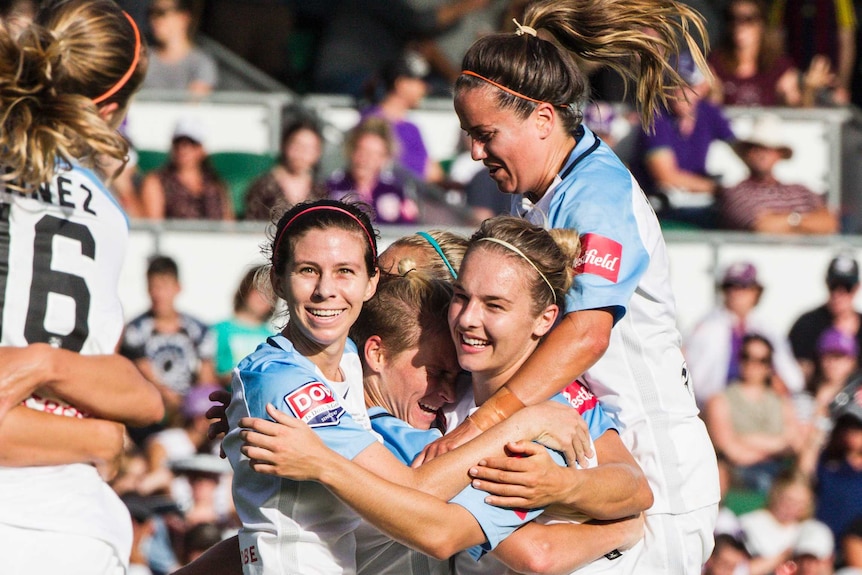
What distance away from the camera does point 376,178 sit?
343 inches

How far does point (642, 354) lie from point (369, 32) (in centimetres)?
733

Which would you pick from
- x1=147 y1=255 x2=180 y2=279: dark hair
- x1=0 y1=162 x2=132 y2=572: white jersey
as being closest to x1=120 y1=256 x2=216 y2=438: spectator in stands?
x1=147 y1=255 x2=180 y2=279: dark hair

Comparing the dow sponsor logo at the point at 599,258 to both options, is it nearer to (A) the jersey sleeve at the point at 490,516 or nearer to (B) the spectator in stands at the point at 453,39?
(A) the jersey sleeve at the point at 490,516

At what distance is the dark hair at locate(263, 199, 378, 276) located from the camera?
3551mm

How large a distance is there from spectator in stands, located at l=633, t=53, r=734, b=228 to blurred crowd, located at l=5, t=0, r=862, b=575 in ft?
0.05

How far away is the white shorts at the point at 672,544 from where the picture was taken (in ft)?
13.1

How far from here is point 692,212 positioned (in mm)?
9391

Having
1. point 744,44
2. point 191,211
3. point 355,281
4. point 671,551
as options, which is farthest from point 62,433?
point 744,44

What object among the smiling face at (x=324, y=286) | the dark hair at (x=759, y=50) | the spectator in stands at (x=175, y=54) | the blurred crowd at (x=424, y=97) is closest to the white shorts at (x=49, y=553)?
the smiling face at (x=324, y=286)

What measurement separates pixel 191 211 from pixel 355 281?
548 centimetres

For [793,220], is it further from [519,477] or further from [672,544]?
[519,477]

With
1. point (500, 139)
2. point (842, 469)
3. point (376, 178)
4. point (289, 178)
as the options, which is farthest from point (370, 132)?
point (500, 139)

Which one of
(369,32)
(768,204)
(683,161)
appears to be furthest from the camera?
(369,32)

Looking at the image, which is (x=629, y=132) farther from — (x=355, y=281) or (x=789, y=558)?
(x=355, y=281)
